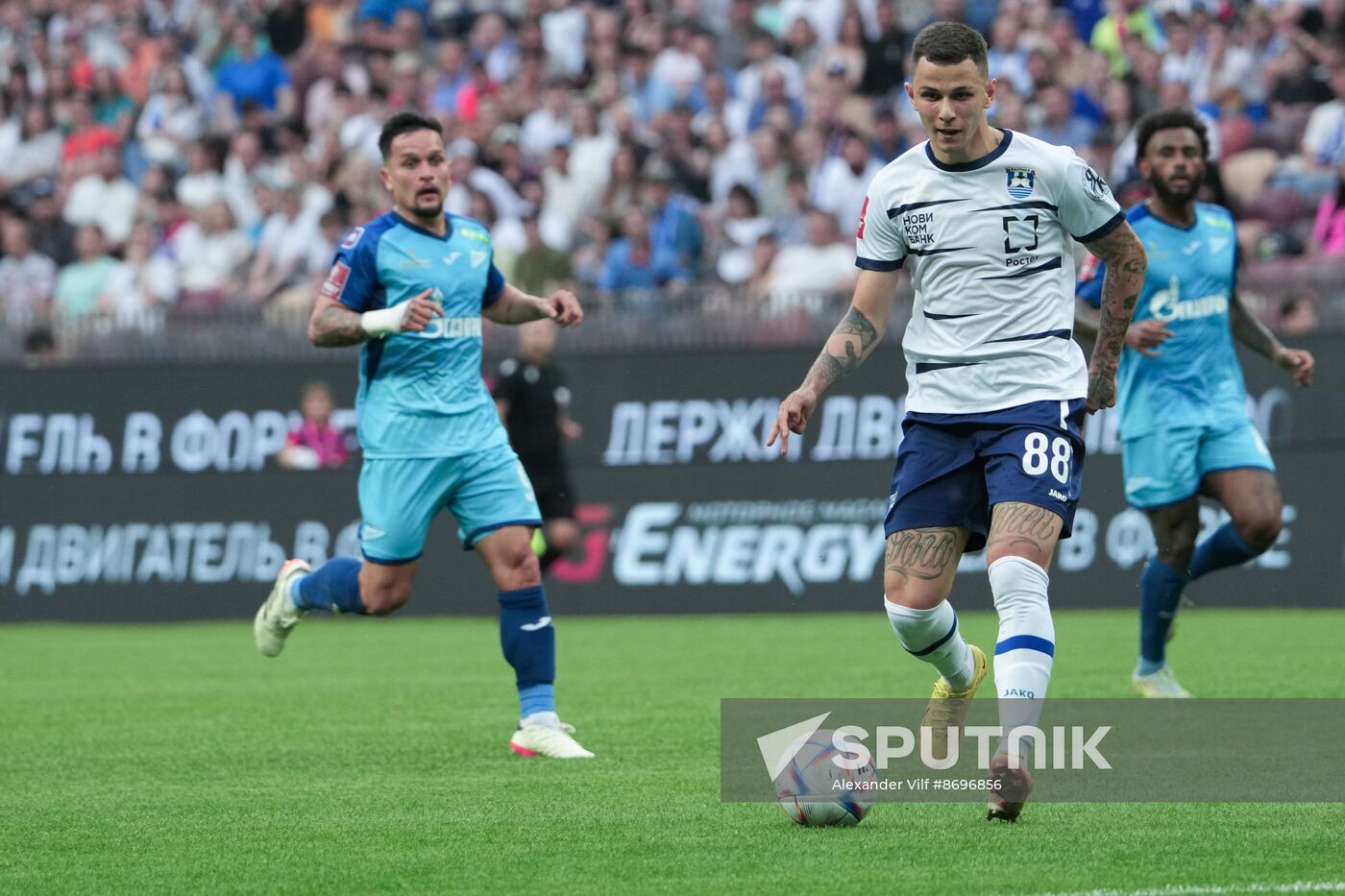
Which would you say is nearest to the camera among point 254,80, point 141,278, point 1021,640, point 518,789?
point 1021,640

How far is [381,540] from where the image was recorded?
909 centimetres

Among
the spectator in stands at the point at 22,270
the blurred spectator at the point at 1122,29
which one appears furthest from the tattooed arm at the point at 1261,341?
the spectator in stands at the point at 22,270

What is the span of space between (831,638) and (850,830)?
26.4ft

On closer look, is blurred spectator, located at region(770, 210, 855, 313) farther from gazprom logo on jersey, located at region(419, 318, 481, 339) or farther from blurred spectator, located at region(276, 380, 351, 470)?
gazprom logo on jersey, located at region(419, 318, 481, 339)

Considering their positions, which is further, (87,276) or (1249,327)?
(87,276)

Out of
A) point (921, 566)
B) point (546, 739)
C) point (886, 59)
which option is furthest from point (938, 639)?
point (886, 59)

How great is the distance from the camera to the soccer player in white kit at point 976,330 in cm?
647

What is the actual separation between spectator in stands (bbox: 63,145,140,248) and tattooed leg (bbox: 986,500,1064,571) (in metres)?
17.2

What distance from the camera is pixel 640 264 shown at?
722 inches

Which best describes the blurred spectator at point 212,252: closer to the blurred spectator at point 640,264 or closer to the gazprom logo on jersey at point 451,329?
the blurred spectator at point 640,264

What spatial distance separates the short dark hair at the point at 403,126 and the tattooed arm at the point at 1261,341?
13.5 ft

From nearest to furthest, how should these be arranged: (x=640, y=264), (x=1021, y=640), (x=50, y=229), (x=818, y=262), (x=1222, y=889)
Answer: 1. (x=1222, y=889)
2. (x=1021, y=640)
3. (x=818, y=262)
4. (x=640, y=264)
5. (x=50, y=229)

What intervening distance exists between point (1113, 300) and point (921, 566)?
112 cm

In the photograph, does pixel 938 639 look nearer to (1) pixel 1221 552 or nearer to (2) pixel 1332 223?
(1) pixel 1221 552
